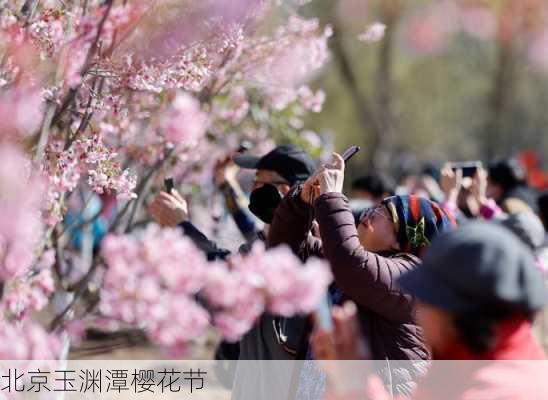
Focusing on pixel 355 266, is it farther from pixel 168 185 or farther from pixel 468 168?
pixel 468 168

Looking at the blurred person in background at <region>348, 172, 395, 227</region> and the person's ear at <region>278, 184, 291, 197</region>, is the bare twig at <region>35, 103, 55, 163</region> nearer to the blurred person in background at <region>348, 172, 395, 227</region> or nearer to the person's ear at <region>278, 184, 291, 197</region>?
the person's ear at <region>278, 184, 291, 197</region>

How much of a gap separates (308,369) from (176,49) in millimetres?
1376

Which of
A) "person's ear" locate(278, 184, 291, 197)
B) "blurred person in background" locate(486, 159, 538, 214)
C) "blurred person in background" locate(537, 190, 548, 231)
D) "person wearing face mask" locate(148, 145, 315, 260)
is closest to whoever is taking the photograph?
"person wearing face mask" locate(148, 145, 315, 260)

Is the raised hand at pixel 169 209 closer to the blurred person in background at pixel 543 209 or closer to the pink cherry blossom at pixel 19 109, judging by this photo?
the pink cherry blossom at pixel 19 109

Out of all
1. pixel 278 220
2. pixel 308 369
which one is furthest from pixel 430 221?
pixel 308 369

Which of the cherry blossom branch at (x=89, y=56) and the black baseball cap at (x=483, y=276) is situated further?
the cherry blossom branch at (x=89, y=56)

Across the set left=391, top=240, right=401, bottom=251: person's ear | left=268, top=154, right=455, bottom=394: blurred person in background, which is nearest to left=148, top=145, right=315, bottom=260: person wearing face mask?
left=268, top=154, right=455, bottom=394: blurred person in background

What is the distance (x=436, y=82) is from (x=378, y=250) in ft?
76.7

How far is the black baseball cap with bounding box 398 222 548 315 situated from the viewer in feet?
6.15

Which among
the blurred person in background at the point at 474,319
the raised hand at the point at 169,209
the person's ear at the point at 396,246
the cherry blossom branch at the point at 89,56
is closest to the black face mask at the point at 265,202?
the raised hand at the point at 169,209

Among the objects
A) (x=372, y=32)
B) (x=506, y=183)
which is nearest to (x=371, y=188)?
(x=506, y=183)

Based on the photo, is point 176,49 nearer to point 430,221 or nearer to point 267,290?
point 430,221

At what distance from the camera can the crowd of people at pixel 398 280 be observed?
1.92 m

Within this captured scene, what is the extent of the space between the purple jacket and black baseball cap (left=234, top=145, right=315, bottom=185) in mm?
959
